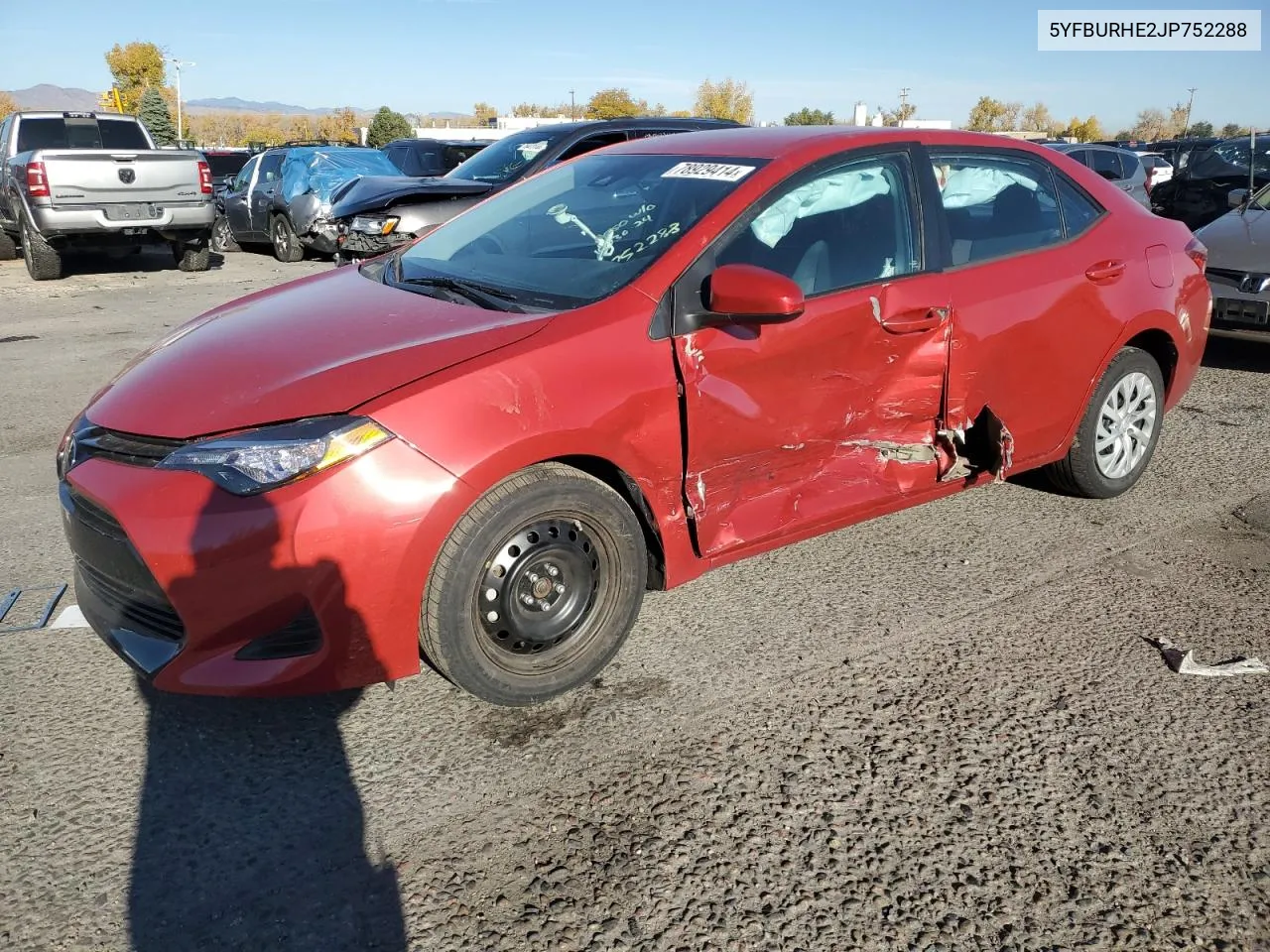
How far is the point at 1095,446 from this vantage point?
472 cm

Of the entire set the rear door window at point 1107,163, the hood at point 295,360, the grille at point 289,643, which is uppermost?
the rear door window at point 1107,163

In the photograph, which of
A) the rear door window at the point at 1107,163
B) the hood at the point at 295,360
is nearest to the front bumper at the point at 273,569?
the hood at the point at 295,360

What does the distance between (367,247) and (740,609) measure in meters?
7.10

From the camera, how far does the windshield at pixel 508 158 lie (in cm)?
998

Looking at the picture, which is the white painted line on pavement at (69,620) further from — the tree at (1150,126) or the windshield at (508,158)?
the tree at (1150,126)

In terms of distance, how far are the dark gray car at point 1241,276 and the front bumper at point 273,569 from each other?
6.88 metres

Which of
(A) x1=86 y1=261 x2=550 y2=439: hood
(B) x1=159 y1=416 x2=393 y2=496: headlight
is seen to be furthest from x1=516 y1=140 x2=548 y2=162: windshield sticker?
(B) x1=159 y1=416 x2=393 y2=496: headlight

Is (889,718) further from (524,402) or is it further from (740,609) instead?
(524,402)

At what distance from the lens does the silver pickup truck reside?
12.0 metres

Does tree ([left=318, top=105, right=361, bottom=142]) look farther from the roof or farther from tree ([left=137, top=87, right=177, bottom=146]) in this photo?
the roof

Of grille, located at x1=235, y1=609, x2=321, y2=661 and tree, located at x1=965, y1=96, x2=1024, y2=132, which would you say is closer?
grille, located at x1=235, y1=609, x2=321, y2=661

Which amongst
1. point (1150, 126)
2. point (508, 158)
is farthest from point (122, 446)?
point (1150, 126)

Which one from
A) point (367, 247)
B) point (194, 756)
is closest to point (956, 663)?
point (194, 756)

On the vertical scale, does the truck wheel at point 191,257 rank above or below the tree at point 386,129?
below
